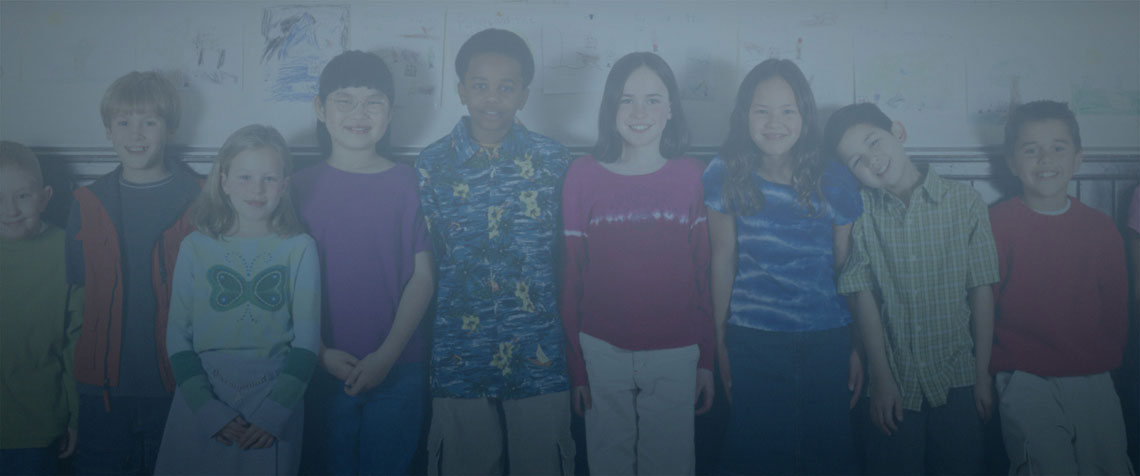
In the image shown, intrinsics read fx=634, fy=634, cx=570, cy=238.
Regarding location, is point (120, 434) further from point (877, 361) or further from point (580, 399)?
point (877, 361)

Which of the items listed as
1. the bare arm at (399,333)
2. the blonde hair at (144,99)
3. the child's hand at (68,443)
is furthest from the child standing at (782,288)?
the child's hand at (68,443)

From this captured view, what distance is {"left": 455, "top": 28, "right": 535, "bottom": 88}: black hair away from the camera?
155 cm

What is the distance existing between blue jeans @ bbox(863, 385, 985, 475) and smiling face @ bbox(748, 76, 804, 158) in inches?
27.9

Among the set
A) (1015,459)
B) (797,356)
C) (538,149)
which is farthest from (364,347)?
(1015,459)

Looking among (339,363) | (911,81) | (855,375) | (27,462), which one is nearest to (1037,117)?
(911,81)

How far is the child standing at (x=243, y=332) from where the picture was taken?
→ 4.74ft

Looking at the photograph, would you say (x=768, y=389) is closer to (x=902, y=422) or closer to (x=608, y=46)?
(x=902, y=422)

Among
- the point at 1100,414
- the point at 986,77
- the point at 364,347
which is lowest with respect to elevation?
the point at 1100,414

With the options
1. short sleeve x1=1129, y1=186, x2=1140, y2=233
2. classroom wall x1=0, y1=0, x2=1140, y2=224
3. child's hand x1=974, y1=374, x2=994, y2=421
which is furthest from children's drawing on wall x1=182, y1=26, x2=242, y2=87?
short sleeve x1=1129, y1=186, x2=1140, y2=233

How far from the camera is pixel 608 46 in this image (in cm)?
160

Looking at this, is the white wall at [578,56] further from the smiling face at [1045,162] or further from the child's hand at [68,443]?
the child's hand at [68,443]

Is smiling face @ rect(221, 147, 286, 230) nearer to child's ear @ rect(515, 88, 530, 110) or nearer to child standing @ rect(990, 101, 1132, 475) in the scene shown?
child's ear @ rect(515, 88, 530, 110)

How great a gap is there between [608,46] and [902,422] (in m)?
1.17

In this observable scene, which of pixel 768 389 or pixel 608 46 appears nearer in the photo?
pixel 768 389
